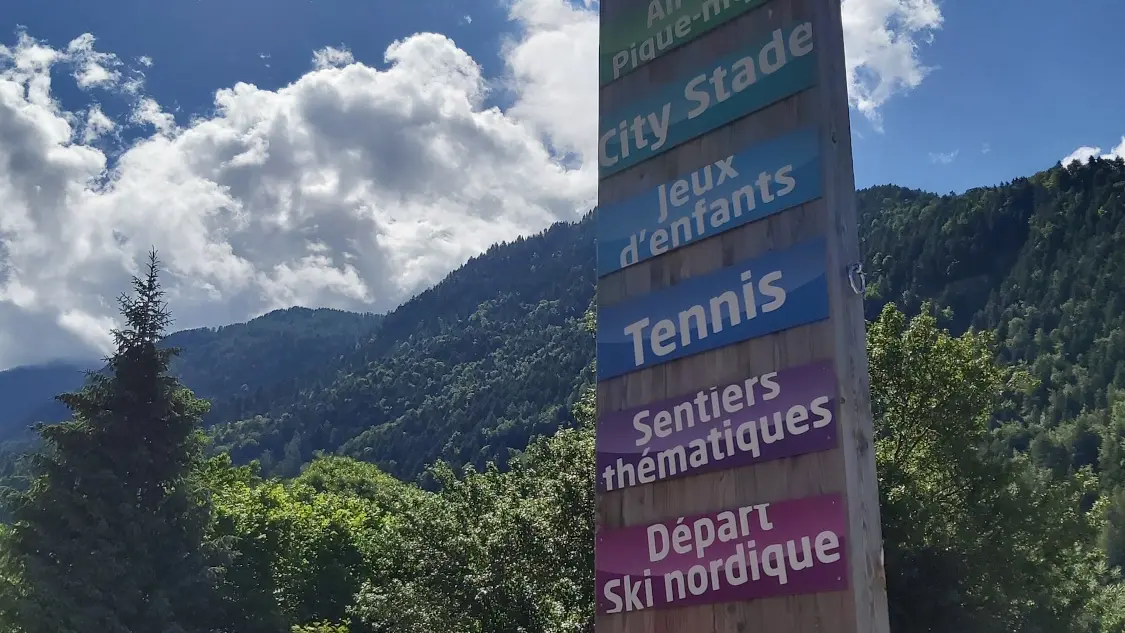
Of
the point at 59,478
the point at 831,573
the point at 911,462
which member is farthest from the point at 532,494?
the point at 831,573

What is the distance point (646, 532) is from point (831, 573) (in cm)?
145

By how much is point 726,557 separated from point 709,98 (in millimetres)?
3239

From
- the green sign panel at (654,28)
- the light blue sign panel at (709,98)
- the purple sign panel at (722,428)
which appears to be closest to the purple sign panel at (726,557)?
the purple sign panel at (722,428)

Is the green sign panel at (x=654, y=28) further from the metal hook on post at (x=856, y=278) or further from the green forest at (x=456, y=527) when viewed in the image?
the green forest at (x=456, y=527)

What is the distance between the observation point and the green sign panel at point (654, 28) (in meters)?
7.13

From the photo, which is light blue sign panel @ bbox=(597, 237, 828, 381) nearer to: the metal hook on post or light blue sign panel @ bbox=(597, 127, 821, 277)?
the metal hook on post

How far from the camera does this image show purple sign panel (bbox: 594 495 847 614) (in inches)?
211

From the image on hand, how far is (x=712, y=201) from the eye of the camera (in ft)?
21.9

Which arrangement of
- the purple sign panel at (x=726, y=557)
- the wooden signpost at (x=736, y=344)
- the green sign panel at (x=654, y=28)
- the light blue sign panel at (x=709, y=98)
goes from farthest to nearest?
the green sign panel at (x=654, y=28)
the light blue sign panel at (x=709, y=98)
the wooden signpost at (x=736, y=344)
the purple sign panel at (x=726, y=557)

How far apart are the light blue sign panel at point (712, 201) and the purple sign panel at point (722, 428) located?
112 cm

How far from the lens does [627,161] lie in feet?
24.7

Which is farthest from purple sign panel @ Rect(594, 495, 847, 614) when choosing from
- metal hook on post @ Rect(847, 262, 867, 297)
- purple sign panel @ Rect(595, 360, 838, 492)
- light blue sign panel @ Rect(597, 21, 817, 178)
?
light blue sign panel @ Rect(597, 21, 817, 178)

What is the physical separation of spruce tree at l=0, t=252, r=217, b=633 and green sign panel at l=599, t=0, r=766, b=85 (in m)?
24.1

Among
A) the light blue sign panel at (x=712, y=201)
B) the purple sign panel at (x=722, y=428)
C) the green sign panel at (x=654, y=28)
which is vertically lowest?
the purple sign panel at (x=722, y=428)
